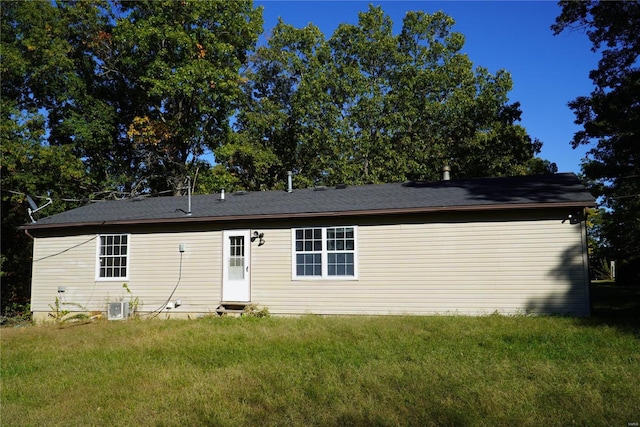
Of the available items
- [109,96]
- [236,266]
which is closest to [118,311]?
[236,266]

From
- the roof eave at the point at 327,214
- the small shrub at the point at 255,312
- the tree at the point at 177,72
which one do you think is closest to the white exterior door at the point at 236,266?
the small shrub at the point at 255,312

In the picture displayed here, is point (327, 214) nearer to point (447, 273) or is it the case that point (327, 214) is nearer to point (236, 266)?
point (236, 266)

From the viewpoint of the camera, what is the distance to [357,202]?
498 inches

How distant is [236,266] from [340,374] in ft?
23.1

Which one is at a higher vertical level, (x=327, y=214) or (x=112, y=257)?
(x=327, y=214)

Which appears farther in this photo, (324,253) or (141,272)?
(141,272)

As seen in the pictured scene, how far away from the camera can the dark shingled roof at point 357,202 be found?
11.2 meters

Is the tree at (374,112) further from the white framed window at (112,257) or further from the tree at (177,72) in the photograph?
the white framed window at (112,257)

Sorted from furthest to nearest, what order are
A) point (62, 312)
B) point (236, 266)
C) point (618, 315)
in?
point (62, 312) < point (236, 266) < point (618, 315)

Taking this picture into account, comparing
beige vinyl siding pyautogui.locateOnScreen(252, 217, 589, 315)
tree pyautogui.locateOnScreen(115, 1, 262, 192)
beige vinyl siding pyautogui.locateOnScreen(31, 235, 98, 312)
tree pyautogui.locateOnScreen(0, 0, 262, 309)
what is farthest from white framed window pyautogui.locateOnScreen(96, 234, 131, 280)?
tree pyautogui.locateOnScreen(115, 1, 262, 192)

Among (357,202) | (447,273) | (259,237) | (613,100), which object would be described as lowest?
(447,273)

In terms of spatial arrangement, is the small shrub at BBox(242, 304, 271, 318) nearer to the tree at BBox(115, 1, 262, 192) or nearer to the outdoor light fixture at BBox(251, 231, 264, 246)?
the outdoor light fixture at BBox(251, 231, 264, 246)

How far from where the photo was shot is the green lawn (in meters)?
4.96

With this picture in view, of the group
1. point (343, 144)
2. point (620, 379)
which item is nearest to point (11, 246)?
point (343, 144)
